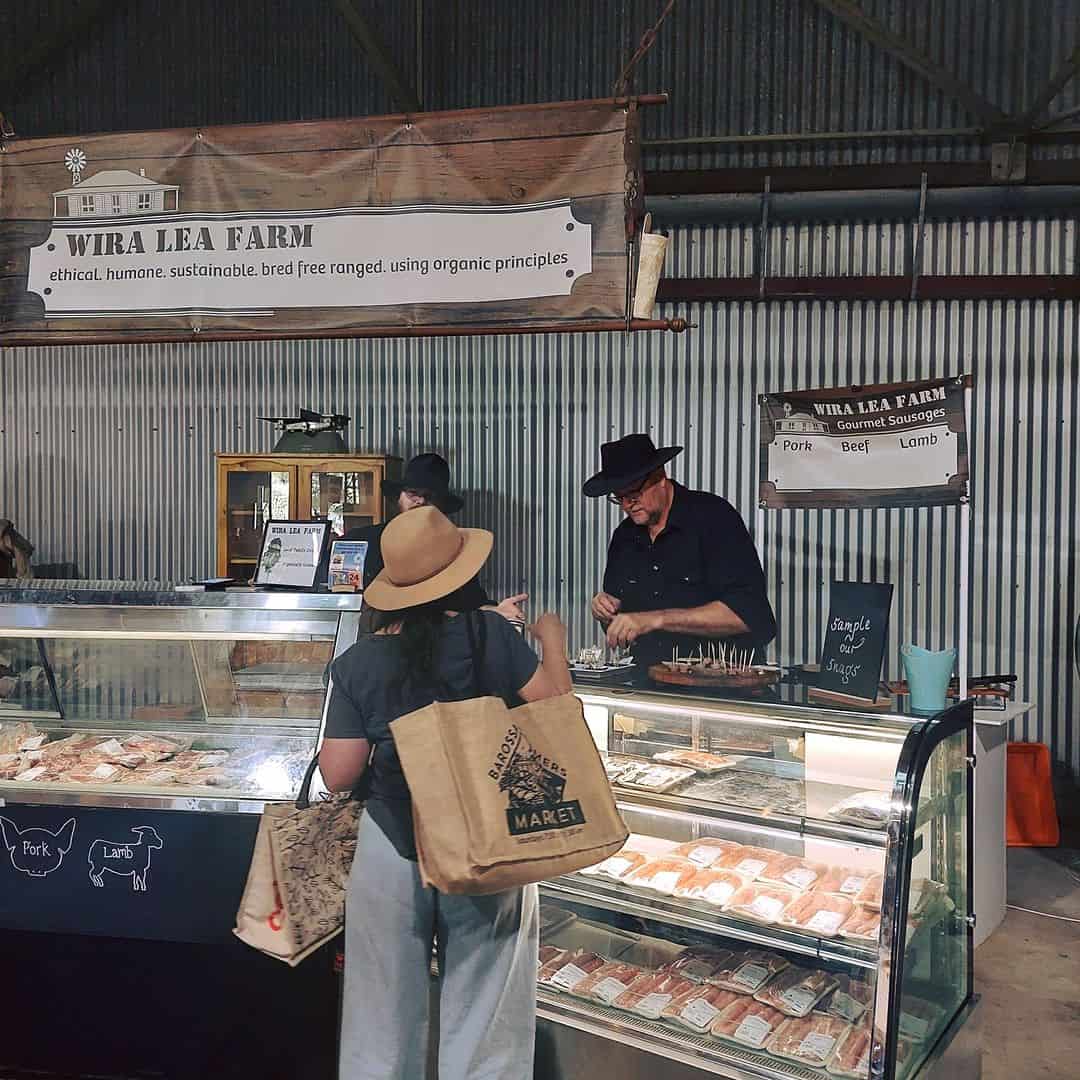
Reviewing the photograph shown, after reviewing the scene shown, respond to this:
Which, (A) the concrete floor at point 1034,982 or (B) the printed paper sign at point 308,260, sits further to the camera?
(A) the concrete floor at point 1034,982

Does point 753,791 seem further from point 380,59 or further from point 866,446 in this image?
point 380,59

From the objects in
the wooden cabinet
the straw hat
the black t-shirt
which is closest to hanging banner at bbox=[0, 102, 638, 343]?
the straw hat

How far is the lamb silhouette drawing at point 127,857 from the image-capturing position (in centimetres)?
300

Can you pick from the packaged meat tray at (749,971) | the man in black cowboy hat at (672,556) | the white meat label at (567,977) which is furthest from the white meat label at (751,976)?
the man in black cowboy hat at (672,556)

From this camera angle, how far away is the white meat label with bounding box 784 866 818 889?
283cm

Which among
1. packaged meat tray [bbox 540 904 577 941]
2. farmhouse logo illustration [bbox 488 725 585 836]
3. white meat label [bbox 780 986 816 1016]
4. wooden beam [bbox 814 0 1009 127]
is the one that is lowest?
white meat label [bbox 780 986 816 1016]

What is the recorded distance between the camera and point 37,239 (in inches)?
124

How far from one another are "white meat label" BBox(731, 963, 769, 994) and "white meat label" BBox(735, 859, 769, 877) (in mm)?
269

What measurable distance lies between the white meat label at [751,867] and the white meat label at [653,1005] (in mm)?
401

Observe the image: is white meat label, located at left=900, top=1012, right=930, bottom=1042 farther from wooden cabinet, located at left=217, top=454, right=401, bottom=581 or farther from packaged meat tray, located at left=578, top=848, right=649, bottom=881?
wooden cabinet, located at left=217, top=454, right=401, bottom=581

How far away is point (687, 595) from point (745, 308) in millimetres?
3309

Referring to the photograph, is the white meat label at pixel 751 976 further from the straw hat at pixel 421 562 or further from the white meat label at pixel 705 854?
the straw hat at pixel 421 562

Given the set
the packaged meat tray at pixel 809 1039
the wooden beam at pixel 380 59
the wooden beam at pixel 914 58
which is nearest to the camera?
the packaged meat tray at pixel 809 1039

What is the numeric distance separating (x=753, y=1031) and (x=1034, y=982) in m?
2.14
